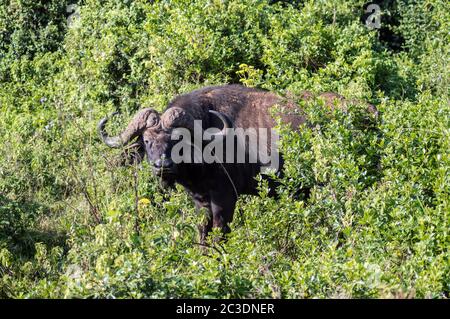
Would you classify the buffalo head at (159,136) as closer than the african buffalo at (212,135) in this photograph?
Yes

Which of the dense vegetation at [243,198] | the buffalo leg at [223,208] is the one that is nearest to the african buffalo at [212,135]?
the buffalo leg at [223,208]

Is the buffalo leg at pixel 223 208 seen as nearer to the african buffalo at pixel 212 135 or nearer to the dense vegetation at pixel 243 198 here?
the african buffalo at pixel 212 135

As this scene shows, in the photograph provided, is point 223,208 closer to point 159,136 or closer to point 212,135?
point 212,135

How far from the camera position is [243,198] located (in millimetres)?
8023

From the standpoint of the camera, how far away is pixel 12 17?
1121cm

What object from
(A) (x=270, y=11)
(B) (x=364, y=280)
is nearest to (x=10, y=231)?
(B) (x=364, y=280)

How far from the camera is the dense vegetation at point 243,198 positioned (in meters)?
5.31

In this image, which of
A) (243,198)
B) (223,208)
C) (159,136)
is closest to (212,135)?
(159,136)

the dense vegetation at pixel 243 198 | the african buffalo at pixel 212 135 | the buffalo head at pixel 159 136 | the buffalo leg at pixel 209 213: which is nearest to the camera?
the dense vegetation at pixel 243 198

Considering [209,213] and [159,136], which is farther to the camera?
[209,213]

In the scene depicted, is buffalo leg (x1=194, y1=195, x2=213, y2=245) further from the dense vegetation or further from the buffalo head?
the buffalo head

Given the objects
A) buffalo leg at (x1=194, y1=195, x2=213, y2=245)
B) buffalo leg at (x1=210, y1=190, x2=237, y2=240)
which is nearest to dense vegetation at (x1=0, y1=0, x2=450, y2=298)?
buffalo leg at (x1=194, y1=195, x2=213, y2=245)

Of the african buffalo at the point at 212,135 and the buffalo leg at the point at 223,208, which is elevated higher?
the african buffalo at the point at 212,135

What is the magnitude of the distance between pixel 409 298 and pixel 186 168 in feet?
9.83
